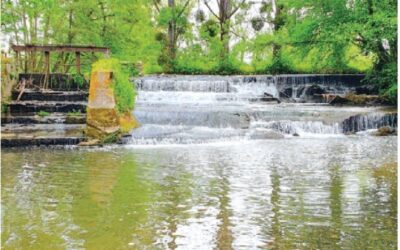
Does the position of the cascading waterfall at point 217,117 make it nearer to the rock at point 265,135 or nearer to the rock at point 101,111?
the rock at point 265,135

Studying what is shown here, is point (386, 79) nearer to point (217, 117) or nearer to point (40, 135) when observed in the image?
point (217, 117)

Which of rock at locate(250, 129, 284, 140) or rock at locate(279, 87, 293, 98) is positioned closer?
rock at locate(250, 129, 284, 140)

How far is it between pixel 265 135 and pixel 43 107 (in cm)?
666

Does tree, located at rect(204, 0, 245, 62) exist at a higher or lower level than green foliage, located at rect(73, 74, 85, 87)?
higher

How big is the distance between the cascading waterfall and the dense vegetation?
3.48 metres

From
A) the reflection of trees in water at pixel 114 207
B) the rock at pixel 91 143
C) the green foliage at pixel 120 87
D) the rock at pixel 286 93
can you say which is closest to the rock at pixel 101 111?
the rock at pixel 91 143

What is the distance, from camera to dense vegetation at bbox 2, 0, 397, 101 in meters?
22.5

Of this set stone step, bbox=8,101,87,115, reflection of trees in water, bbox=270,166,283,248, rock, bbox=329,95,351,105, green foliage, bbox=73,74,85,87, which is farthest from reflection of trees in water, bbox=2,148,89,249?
rock, bbox=329,95,351,105

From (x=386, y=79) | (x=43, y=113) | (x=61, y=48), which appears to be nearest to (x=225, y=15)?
(x=386, y=79)

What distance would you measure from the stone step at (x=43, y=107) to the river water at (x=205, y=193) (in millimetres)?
3388

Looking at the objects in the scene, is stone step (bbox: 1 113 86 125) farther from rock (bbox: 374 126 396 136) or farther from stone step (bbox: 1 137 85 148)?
rock (bbox: 374 126 396 136)

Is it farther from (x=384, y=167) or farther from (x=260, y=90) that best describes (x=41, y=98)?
(x=384, y=167)

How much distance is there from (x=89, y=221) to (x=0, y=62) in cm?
1165

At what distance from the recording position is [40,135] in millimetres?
13641
